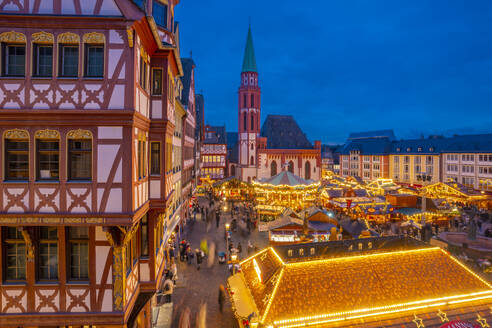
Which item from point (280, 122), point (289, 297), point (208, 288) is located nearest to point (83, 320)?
point (289, 297)

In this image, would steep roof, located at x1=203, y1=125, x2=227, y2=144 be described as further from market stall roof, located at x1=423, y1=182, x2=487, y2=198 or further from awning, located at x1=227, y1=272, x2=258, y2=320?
awning, located at x1=227, y1=272, x2=258, y2=320

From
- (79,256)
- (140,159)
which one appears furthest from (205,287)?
(140,159)

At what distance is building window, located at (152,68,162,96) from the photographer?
30.7 feet

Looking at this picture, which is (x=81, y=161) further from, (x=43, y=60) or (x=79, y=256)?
(x=43, y=60)

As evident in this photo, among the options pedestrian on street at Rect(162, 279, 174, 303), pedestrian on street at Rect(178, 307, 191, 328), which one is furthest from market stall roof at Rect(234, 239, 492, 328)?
pedestrian on street at Rect(162, 279, 174, 303)

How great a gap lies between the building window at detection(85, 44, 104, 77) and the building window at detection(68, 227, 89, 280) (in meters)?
4.26

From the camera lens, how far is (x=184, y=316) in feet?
44.0

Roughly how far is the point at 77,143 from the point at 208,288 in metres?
12.9

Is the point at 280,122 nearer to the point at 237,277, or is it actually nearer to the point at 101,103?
the point at 237,277

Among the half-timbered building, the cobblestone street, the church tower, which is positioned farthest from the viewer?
the church tower

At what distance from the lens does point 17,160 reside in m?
7.19

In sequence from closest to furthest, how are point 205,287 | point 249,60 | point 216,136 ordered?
point 205,287 < point 216,136 < point 249,60

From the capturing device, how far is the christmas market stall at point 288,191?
35219 millimetres

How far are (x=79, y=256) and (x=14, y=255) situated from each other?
5.70 ft
